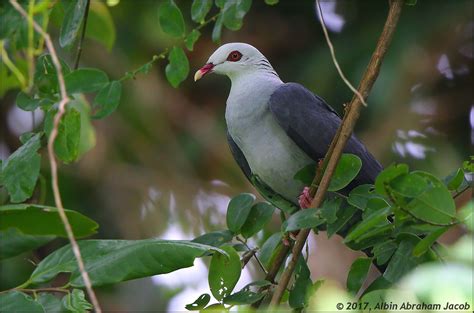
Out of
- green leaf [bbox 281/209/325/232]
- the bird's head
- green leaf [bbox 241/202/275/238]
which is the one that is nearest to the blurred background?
the bird's head

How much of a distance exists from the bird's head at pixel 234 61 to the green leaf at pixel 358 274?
67.5 inches

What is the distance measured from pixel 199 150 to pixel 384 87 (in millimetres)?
1759

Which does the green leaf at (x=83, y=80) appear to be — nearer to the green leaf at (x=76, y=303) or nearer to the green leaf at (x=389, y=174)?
the green leaf at (x=76, y=303)

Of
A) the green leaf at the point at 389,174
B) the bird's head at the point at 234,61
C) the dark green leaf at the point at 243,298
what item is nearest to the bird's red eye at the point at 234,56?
the bird's head at the point at 234,61

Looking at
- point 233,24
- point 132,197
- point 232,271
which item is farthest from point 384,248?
point 132,197

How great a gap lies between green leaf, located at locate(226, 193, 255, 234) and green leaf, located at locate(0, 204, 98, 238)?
1.57ft

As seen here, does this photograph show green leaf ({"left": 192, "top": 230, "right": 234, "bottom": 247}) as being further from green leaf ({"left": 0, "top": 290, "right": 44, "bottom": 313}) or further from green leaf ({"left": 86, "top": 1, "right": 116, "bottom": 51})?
green leaf ({"left": 86, "top": 1, "right": 116, "bottom": 51})

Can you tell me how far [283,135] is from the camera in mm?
3604

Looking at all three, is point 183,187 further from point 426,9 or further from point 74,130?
point 74,130

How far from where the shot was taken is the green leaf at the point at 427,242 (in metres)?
1.99

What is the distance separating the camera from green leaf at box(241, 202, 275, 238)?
285 cm

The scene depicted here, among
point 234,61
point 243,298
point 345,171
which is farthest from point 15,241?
point 234,61

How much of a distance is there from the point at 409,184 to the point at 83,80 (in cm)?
121

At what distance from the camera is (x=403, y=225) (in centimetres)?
219
